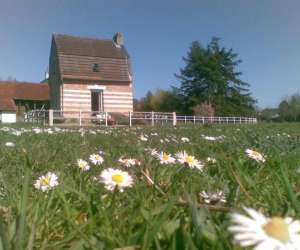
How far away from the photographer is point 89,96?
33.2 meters

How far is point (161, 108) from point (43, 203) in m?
50.4

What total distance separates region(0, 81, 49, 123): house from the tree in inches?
676

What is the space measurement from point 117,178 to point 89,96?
32647 millimetres

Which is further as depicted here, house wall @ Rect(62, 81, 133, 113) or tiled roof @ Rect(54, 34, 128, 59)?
tiled roof @ Rect(54, 34, 128, 59)

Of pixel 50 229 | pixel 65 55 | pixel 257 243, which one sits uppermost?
pixel 65 55

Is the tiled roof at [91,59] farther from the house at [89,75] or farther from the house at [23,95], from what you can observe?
the house at [23,95]

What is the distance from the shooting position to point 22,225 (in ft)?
2.24

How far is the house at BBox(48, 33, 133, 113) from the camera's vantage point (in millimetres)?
32469

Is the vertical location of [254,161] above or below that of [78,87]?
below

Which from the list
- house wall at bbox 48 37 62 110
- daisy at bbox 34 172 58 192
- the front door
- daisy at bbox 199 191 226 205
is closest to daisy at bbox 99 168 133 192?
daisy at bbox 199 191 226 205

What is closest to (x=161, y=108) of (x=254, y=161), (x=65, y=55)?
(x=65, y=55)

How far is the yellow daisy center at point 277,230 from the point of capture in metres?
0.45

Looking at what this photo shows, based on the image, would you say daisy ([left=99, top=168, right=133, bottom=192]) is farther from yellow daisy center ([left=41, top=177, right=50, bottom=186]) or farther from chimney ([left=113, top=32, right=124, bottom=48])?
chimney ([left=113, top=32, right=124, bottom=48])

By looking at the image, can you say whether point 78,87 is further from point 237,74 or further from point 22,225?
point 22,225
